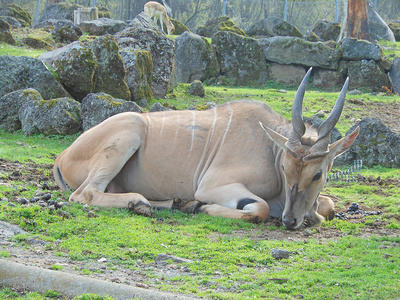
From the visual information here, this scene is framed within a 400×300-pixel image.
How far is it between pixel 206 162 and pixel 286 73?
10.9m

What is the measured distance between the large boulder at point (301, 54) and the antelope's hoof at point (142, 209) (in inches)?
461

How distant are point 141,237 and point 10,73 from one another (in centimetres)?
632

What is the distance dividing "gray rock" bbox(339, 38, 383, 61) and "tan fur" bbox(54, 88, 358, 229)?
10.7 m

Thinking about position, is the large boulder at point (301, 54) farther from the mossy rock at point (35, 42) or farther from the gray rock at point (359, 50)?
the mossy rock at point (35, 42)

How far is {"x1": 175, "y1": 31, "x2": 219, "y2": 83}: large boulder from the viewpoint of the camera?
1428 cm

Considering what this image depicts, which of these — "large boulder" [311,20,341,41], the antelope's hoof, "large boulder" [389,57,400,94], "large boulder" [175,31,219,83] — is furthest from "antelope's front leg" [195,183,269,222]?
"large boulder" [311,20,341,41]

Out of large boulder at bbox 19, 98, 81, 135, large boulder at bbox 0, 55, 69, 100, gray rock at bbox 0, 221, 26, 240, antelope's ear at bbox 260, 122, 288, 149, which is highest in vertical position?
antelope's ear at bbox 260, 122, 288, 149

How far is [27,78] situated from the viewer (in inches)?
353

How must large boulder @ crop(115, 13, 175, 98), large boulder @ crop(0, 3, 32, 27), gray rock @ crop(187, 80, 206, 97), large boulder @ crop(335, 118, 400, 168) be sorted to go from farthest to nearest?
1. large boulder @ crop(0, 3, 32, 27)
2. gray rock @ crop(187, 80, 206, 97)
3. large boulder @ crop(115, 13, 175, 98)
4. large boulder @ crop(335, 118, 400, 168)

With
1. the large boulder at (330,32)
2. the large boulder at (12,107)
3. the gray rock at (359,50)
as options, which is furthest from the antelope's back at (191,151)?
the large boulder at (330,32)

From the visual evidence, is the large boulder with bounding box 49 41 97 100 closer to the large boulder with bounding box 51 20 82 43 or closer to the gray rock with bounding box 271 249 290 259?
the gray rock with bounding box 271 249 290 259

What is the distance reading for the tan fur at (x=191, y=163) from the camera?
4.70 meters

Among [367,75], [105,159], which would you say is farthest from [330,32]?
[105,159]

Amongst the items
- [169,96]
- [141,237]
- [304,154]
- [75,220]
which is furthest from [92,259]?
[169,96]
